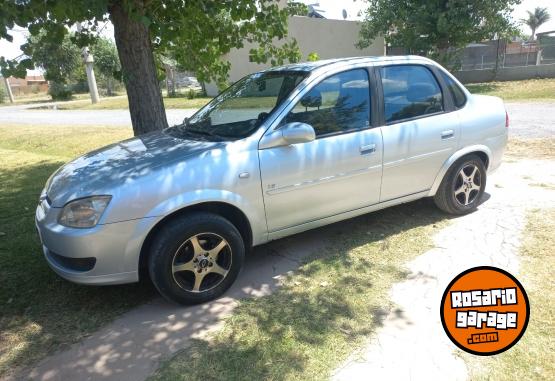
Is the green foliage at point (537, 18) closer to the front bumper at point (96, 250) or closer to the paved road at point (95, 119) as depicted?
the paved road at point (95, 119)

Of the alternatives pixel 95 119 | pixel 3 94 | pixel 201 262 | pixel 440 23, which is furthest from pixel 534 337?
pixel 3 94

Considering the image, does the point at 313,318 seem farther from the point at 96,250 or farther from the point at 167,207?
the point at 96,250

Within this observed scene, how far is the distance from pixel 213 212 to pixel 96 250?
3.02ft

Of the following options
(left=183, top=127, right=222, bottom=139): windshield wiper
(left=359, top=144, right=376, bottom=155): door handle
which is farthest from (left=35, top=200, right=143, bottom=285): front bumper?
(left=359, top=144, right=376, bottom=155): door handle

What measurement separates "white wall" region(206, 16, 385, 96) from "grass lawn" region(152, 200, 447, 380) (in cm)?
2196

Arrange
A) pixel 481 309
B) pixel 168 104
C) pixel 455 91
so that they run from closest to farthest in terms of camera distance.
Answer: pixel 481 309 < pixel 455 91 < pixel 168 104

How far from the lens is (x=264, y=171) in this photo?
3.54 m

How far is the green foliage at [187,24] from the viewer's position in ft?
12.2

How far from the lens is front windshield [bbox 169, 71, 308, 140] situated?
12.7ft

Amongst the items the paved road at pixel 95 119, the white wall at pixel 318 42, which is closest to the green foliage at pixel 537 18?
the white wall at pixel 318 42

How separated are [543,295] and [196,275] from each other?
103 inches

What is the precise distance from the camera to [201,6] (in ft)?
16.5

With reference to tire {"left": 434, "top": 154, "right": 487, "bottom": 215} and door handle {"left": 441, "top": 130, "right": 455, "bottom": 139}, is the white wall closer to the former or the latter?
tire {"left": 434, "top": 154, "right": 487, "bottom": 215}

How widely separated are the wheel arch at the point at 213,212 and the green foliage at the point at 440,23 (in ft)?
55.8
